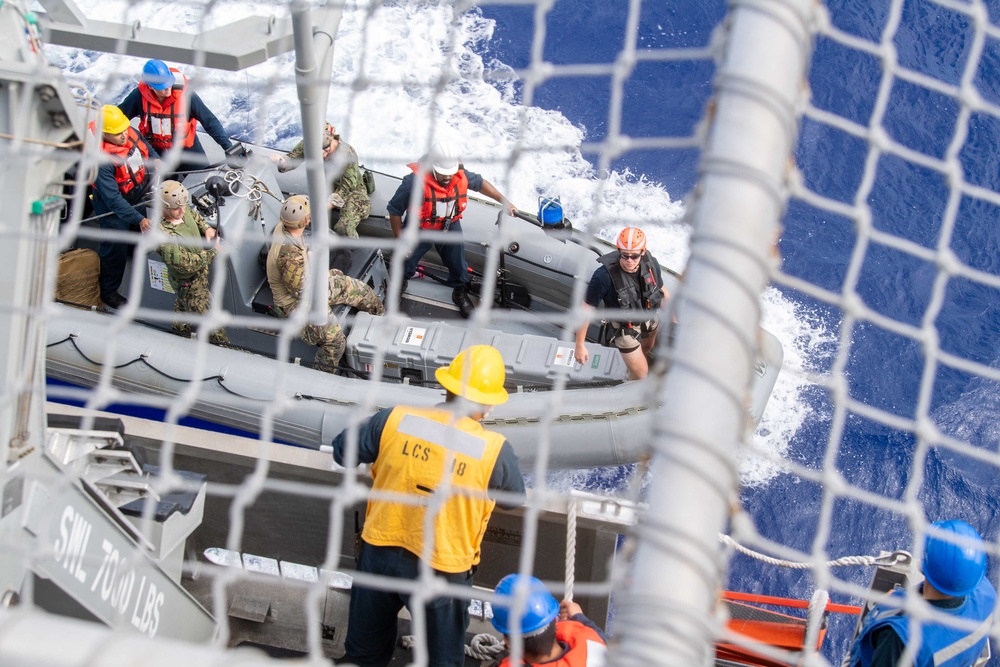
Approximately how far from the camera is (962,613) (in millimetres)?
3092

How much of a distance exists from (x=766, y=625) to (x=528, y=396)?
192 cm

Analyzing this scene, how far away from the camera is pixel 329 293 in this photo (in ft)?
17.2

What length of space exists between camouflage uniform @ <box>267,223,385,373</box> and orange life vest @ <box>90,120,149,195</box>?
931 millimetres

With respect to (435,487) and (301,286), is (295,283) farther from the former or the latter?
(435,487)

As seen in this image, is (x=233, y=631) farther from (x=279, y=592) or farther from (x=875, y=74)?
(x=875, y=74)

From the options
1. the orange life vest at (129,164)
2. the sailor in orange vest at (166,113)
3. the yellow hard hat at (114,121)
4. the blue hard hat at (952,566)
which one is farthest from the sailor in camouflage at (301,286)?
the blue hard hat at (952,566)

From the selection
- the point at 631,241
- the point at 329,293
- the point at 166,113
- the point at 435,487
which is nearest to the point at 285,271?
the point at 329,293

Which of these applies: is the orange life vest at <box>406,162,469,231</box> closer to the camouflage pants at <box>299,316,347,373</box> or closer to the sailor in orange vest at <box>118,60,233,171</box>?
the camouflage pants at <box>299,316,347,373</box>

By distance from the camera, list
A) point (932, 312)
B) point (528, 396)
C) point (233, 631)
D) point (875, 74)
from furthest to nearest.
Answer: point (875, 74) → point (528, 396) → point (233, 631) → point (932, 312)

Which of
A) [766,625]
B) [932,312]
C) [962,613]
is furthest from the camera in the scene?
[766,625]

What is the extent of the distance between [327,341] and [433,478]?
2224mm

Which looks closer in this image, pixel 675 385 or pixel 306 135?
pixel 675 385

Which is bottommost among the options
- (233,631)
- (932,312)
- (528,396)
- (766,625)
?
(233,631)

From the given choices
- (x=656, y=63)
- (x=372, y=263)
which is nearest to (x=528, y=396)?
(x=372, y=263)
